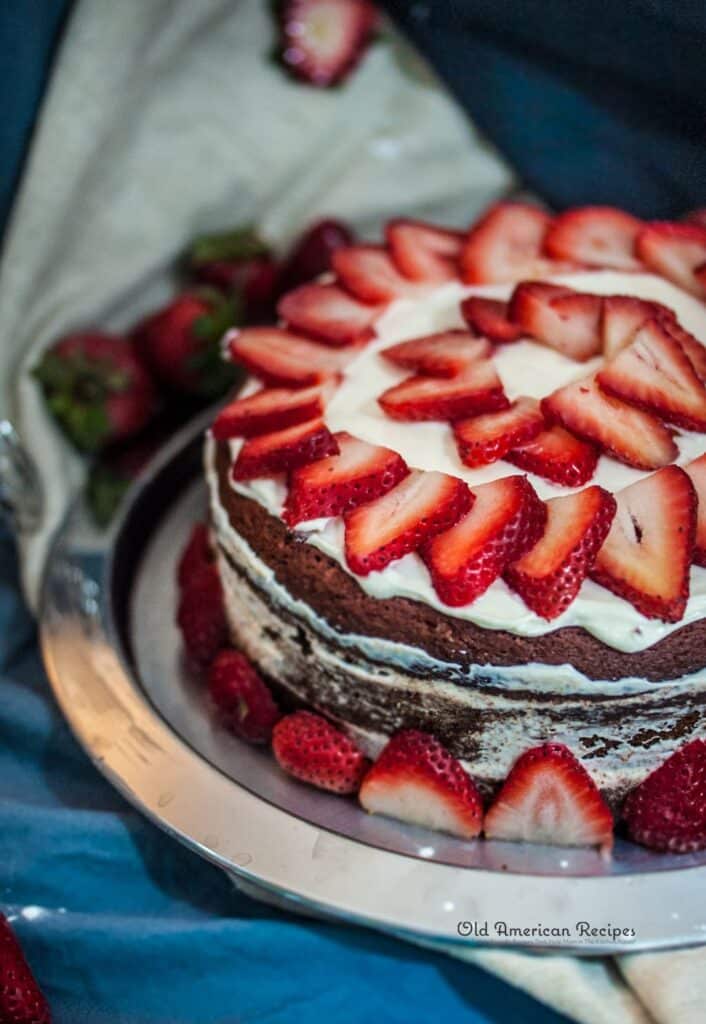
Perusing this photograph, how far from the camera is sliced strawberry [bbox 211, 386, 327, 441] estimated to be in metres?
1.69

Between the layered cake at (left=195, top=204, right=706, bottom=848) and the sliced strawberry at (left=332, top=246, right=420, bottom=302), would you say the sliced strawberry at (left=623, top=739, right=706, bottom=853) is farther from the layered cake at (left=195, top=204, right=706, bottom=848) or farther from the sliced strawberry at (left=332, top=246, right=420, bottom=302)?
the sliced strawberry at (left=332, top=246, right=420, bottom=302)

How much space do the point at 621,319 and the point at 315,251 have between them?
0.89 metres

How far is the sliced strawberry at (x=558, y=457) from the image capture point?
1.51m

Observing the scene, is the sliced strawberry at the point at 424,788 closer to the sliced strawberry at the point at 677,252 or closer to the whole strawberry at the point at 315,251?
the sliced strawberry at the point at 677,252

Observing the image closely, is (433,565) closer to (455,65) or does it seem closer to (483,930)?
(483,930)

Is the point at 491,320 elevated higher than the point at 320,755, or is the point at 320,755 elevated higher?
the point at 491,320

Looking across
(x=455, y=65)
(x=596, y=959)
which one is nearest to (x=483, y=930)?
(x=596, y=959)

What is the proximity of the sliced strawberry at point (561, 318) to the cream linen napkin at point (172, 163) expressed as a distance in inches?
34.4

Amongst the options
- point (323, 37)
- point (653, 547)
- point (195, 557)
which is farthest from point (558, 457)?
point (323, 37)

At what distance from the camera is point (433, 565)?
4.70 ft

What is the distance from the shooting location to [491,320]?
179 cm

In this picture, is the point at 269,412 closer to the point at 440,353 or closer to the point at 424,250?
the point at 440,353

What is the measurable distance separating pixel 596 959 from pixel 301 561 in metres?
0.60

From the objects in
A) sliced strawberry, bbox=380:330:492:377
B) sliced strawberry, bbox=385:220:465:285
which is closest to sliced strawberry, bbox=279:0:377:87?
sliced strawberry, bbox=385:220:465:285
